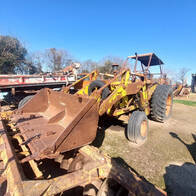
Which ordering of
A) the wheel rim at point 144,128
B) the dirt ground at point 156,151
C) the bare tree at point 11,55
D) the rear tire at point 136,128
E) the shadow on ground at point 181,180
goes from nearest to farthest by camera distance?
the shadow on ground at point 181,180 < the dirt ground at point 156,151 < the rear tire at point 136,128 < the wheel rim at point 144,128 < the bare tree at point 11,55

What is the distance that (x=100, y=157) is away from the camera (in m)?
1.57

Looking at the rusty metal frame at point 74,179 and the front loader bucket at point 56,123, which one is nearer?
the rusty metal frame at point 74,179

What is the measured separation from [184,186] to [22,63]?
23589 mm

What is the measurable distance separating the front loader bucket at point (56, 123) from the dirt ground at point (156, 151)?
1.27m

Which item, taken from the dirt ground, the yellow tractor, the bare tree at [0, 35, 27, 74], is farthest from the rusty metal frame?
the bare tree at [0, 35, 27, 74]

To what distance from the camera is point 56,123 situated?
8.04 feet

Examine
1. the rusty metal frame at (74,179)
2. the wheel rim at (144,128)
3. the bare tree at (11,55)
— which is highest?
the bare tree at (11,55)

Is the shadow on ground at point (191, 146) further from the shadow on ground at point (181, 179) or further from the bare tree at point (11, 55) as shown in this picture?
the bare tree at point (11, 55)

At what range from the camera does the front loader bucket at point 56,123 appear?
1586 mm

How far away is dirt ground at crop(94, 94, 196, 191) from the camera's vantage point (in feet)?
7.89

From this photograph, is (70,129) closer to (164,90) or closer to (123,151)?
(123,151)

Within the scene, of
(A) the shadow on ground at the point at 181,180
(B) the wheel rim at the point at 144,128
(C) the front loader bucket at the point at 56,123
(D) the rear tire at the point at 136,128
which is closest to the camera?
(C) the front loader bucket at the point at 56,123

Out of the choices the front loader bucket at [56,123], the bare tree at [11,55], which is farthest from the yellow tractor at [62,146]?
the bare tree at [11,55]

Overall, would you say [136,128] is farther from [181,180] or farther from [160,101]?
[160,101]
